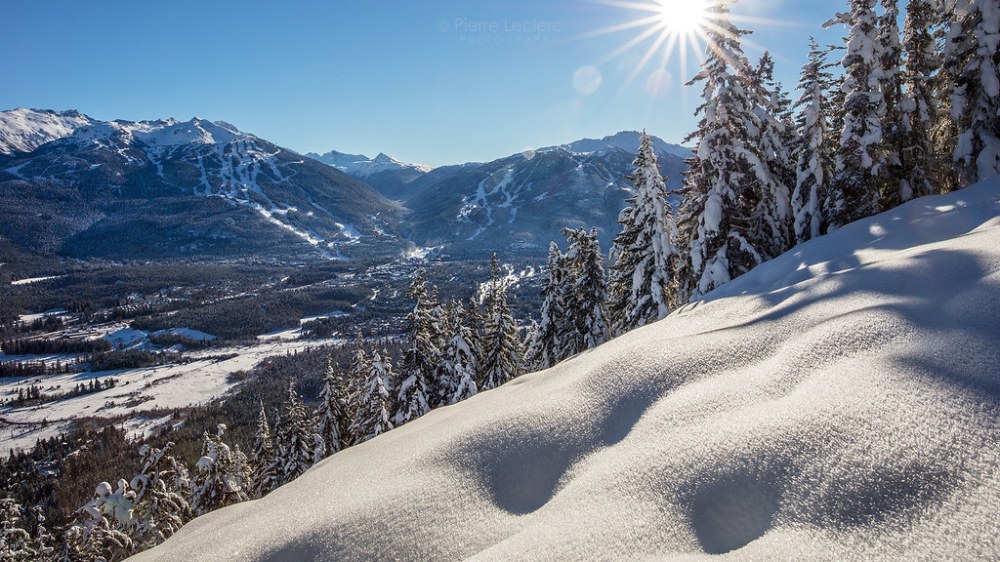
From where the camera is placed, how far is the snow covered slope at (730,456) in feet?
8.40

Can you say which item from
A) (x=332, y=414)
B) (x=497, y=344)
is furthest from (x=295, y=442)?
(x=497, y=344)

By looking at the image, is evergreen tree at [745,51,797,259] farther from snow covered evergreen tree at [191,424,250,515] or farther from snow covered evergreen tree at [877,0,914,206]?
snow covered evergreen tree at [191,424,250,515]

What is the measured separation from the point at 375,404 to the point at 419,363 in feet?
10.7

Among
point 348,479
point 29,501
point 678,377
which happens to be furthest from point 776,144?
point 29,501

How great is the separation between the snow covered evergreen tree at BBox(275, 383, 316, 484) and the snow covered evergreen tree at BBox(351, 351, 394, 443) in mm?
4489

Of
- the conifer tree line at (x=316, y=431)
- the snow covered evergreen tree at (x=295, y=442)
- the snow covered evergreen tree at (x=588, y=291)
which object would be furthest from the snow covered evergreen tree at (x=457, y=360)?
the snow covered evergreen tree at (x=295, y=442)

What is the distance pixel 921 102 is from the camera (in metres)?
15.3

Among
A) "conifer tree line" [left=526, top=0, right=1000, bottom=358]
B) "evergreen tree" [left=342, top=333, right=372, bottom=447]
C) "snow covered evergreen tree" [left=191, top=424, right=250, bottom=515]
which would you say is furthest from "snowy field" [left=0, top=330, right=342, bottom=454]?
"conifer tree line" [left=526, top=0, right=1000, bottom=358]

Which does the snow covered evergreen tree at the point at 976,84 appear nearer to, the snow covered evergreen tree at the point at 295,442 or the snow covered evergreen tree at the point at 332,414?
the snow covered evergreen tree at the point at 332,414

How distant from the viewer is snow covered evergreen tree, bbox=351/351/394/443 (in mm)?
24062

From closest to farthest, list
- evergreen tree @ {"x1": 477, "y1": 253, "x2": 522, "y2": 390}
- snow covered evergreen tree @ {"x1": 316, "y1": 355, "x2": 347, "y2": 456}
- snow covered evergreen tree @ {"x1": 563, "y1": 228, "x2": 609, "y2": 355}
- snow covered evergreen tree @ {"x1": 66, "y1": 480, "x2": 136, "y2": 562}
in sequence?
snow covered evergreen tree @ {"x1": 66, "y1": 480, "x2": 136, "y2": 562}, snow covered evergreen tree @ {"x1": 563, "y1": 228, "x2": 609, "y2": 355}, evergreen tree @ {"x1": 477, "y1": 253, "x2": 522, "y2": 390}, snow covered evergreen tree @ {"x1": 316, "y1": 355, "x2": 347, "y2": 456}

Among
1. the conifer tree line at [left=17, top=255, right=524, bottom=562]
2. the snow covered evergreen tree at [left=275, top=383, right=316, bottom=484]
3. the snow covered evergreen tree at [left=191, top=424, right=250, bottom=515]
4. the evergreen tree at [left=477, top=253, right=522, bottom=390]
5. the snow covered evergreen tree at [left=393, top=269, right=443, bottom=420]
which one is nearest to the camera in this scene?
the conifer tree line at [left=17, top=255, right=524, bottom=562]

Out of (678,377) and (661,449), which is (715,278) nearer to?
(678,377)

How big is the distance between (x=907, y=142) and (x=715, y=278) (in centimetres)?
776
